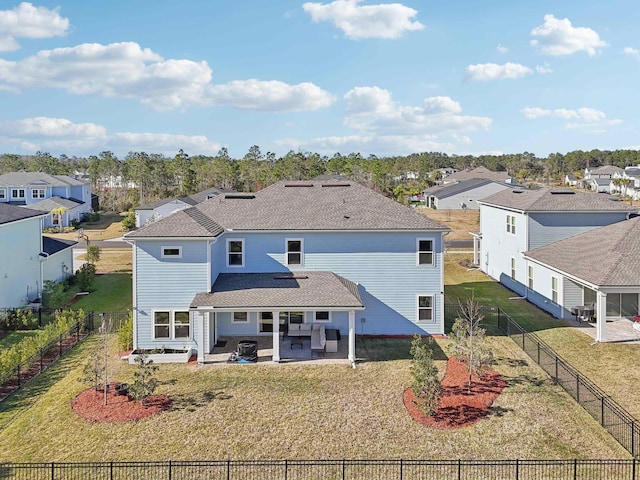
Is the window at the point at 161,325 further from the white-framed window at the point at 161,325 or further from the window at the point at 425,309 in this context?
the window at the point at 425,309

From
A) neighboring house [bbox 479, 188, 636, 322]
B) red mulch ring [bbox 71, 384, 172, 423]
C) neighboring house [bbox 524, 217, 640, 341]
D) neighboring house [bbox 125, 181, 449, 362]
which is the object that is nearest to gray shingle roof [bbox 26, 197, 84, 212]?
neighboring house [bbox 125, 181, 449, 362]

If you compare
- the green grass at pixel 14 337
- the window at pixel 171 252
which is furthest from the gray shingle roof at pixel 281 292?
the green grass at pixel 14 337

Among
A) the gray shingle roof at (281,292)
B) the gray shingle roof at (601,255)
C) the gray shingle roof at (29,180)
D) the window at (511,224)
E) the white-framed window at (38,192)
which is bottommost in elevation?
the gray shingle roof at (281,292)

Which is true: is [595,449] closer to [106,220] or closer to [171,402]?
[171,402]

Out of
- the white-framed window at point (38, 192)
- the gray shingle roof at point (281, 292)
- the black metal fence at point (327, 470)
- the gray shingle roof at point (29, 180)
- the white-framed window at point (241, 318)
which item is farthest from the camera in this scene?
the white-framed window at point (38, 192)

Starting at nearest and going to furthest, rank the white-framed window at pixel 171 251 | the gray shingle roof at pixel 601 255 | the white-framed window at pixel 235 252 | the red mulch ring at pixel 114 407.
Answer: the red mulch ring at pixel 114 407 < the white-framed window at pixel 171 251 < the gray shingle roof at pixel 601 255 < the white-framed window at pixel 235 252

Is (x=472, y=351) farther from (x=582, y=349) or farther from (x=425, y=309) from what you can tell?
(x=582, y=349)

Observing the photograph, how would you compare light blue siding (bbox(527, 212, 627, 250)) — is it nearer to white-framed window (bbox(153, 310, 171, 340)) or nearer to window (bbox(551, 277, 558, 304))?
window (bbox(551, 277, 558, 304))
